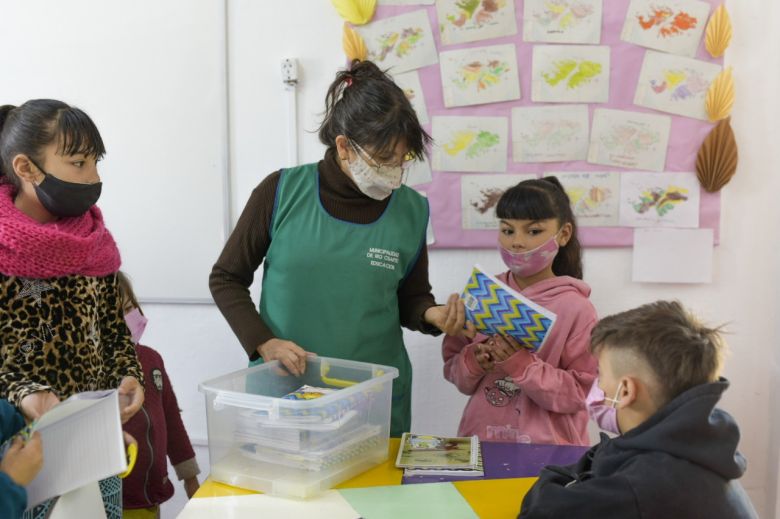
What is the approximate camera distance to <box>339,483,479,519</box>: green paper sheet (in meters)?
1.27

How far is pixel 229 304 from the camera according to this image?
5.82 feet

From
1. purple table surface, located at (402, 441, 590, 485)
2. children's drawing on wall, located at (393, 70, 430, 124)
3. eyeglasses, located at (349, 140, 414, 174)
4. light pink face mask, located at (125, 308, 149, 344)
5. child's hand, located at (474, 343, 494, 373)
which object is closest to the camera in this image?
purple table surface, located at (402, 441, 590, 485)

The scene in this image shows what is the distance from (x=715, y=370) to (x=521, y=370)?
65 cm

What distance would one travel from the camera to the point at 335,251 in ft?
5.89

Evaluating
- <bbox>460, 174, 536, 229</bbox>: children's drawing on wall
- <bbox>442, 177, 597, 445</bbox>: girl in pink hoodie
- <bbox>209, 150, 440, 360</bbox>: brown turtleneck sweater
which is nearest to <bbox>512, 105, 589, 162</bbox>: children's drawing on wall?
<bbox>460, 174, 536, 229</bbox>: children's drawing on wall

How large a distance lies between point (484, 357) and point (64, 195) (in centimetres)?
109

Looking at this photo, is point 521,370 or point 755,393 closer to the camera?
point 521,370

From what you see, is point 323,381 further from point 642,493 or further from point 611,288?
point 611,288

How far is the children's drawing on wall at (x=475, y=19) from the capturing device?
2346 millimetres

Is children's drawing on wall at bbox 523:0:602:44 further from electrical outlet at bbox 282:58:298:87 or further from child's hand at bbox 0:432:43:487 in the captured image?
child's hand at bbox 0:432:43:487

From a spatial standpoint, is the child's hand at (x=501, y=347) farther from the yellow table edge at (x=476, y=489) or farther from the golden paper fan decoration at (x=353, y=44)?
the golden paper fan decoration at (x=353, y=44)

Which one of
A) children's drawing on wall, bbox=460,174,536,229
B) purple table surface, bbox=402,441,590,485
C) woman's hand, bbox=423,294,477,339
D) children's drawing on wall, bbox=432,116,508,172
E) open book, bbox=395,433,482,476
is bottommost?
purple table surface, bbox=402,441,590,485

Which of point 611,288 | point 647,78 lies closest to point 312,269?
point 611,288

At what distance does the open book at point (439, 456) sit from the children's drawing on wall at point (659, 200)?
1115mm
